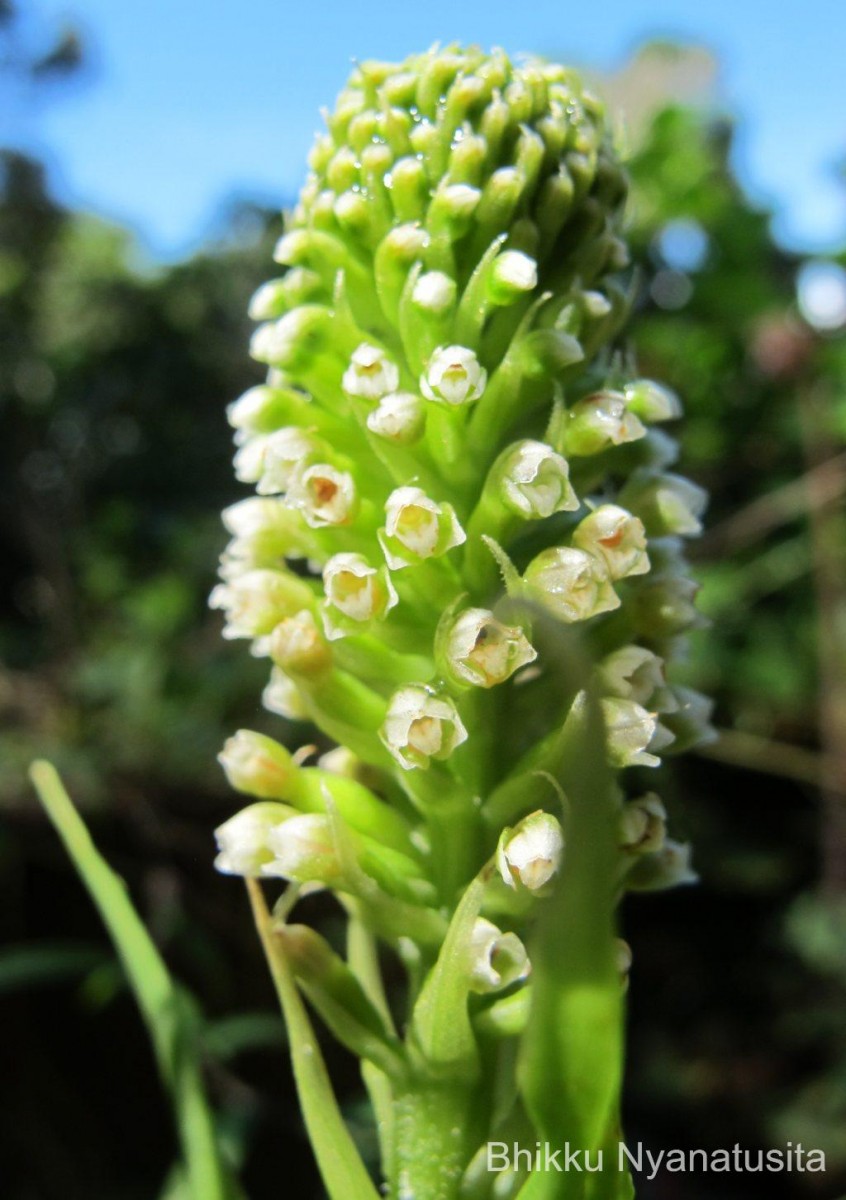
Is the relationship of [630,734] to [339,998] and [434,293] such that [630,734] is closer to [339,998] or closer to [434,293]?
[339,998]

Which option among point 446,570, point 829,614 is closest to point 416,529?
point 446,570

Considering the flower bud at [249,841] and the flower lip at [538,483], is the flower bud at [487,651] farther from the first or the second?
the flower bud at [249,841]

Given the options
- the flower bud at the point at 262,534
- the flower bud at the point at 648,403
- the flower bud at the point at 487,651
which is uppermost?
the flower bud at the point at 648,403

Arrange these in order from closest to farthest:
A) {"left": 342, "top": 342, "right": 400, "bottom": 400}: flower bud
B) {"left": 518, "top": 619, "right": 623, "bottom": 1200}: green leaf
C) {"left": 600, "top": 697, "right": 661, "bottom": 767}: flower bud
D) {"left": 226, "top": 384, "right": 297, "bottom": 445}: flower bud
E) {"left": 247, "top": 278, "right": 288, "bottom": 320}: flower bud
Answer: {"left": 518, "top": 619, "right": 623, "bottom": 1200}: green leaf < {"left": 600, "top": 697, "right": 661, "bottom": 767}: flower bud < {"left": 342, "top": 342, "right": 400, "bottom": 400}: flower bud < {"left": 226, "top": 384, "right": 297, "bottom": 445}: flower bud < {"left": 247, "top": 278, "right": 288, "bottom": 320}: flower bud

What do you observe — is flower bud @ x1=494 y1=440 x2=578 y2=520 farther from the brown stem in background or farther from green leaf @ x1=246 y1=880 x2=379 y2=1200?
the brown stem in background

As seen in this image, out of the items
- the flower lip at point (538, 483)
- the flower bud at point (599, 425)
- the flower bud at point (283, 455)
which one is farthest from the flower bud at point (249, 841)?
the flower bud at point (599, 425)

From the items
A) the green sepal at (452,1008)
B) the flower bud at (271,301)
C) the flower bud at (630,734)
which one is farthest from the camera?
the flower bud at (271,301)

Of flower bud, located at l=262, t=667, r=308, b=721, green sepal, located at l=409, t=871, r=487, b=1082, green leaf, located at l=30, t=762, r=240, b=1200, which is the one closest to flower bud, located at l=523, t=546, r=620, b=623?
green sepal, located at l=409, t=871, r=487, b=1082

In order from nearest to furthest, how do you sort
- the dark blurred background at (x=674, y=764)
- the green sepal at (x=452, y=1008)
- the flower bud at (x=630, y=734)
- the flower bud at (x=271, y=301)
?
the green sepal at (x=452, y=1008) < the flower bud at (x=630, y=734) < the flower bud at (x=271, y=301) < the dark blurred background at (x=674, y=764)
